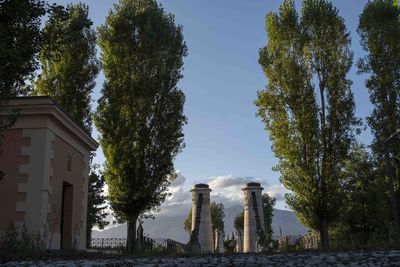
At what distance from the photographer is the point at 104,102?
23.7 meters

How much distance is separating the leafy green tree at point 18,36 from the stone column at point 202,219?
27.5 metres

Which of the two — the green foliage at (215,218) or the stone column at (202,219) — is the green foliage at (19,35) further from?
the green foliage at (215,218)

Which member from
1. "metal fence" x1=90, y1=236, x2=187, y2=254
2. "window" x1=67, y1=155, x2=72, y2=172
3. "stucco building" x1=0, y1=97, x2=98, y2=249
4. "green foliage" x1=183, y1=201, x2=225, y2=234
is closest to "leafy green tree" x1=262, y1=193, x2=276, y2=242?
"green foliage" x1=183, y1=201, x2=225, y2=234

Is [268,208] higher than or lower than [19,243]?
higher

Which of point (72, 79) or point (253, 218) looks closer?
point (72, 79)

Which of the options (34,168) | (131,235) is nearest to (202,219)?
(131,235)

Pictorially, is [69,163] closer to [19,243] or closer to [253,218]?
[19,243]

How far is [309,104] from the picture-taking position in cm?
2297

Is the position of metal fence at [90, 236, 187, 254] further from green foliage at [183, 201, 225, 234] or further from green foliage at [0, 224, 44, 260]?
green foliage at [183, 201, 225, 234]

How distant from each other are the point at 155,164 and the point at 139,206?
7.41ft

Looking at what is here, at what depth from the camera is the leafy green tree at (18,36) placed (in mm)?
9461

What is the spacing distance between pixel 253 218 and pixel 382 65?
55.3 ft

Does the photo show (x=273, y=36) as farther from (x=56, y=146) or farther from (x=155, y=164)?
(x=56, y=146)

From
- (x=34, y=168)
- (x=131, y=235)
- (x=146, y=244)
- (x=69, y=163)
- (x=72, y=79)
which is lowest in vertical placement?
(x=146, y=244)
